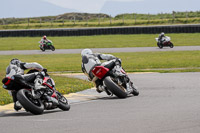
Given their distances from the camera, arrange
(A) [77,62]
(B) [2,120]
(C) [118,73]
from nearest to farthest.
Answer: (B) [2,120]
(C) [118,73]
(A) [77,62]

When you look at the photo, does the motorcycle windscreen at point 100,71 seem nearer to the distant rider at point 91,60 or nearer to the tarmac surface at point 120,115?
the distant rider at point 91,60

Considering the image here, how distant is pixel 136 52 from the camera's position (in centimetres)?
3547

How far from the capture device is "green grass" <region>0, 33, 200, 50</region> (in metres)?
44.3

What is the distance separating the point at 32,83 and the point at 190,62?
54.9ft

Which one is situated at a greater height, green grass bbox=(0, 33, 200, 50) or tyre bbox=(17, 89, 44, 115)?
tyre bbox=(17, 89, 44, 115)

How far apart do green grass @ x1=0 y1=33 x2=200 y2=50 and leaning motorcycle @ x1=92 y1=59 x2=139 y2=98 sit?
2922 cm

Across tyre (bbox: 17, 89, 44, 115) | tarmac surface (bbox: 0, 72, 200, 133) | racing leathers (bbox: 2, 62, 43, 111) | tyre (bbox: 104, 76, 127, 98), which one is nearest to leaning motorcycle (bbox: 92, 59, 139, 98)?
tyre (bbox: 104, 76, 127, 98)

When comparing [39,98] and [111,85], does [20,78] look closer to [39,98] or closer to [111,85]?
[39,98]

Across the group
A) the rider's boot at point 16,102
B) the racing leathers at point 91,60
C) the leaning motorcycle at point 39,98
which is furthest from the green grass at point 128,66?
the leaning motorcycle at point 39,98

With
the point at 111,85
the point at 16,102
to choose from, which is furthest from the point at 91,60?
the point at 16,102

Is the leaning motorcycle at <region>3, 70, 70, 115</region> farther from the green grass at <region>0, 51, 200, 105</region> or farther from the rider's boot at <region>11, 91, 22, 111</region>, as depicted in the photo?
the green grass at <region>0, 51, 200, 105</region>

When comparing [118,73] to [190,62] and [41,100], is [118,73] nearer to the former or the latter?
[41,100]

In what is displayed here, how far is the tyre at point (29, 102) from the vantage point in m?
10.2

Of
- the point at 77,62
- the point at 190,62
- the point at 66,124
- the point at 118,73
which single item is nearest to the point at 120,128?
the point at 66,124
